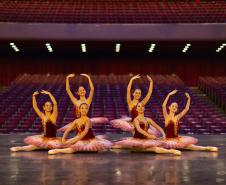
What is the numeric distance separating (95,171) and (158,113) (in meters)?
5.39

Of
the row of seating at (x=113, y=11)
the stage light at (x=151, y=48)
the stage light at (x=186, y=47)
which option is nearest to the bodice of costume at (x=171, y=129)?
the row of seating at (x=113, y=11)

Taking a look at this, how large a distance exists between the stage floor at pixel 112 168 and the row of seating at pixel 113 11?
8.41 metres

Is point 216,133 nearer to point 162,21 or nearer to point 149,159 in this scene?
point 149,159

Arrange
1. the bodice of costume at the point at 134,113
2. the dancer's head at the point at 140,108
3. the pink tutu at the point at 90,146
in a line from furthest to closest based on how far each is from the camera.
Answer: the bodice of costume at the point at 134,113
the dancer's head at the point at 140,108
the pink tutu at the point at 90,146

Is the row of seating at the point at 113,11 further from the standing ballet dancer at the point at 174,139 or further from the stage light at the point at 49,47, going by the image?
the standing ballet dancer at the point at 174,139

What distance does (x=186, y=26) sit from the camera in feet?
44.2

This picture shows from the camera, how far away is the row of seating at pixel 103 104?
915cm

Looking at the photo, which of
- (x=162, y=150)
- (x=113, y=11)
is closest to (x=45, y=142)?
(x=162, y=150)

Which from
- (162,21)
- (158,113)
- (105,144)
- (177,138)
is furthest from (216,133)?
(162,21)

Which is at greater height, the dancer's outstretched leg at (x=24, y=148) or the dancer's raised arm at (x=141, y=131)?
the dancer's raised arm at (x=141, y=131)

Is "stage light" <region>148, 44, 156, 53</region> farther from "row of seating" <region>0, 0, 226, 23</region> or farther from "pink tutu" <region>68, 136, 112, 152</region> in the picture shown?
"pink tutu" <region>68, 136, 112, 152</region>

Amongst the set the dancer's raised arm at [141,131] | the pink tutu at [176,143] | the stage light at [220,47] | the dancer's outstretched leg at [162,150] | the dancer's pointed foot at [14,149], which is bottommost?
the dancer's outstretched leg at [162,150]

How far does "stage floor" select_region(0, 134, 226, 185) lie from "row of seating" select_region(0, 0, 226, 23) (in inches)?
331

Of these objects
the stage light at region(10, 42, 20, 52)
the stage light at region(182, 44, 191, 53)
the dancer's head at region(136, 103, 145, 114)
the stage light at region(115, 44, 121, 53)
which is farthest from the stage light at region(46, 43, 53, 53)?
the dancer's head at region(136, 103, 145, 114)
